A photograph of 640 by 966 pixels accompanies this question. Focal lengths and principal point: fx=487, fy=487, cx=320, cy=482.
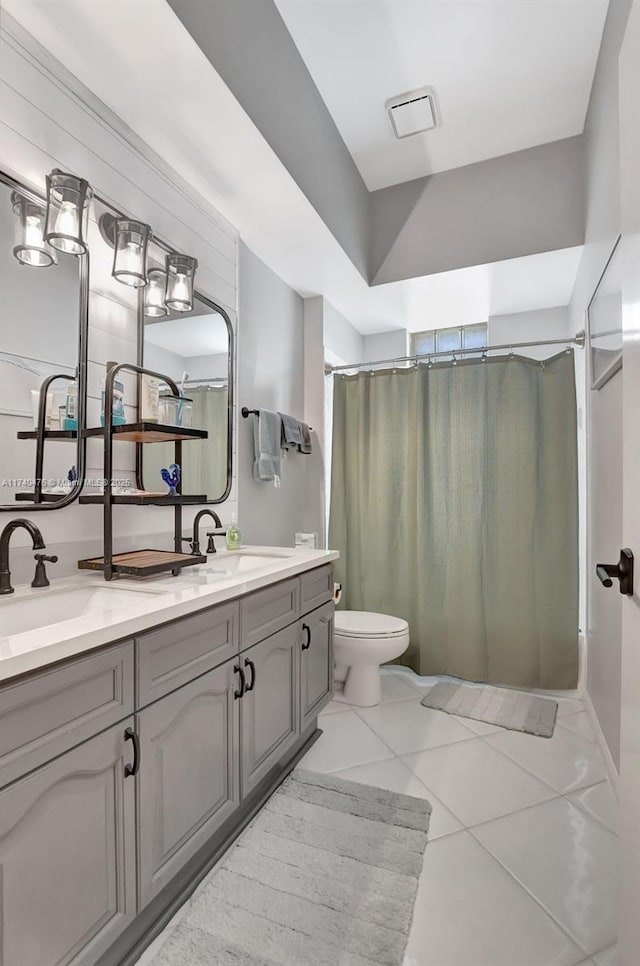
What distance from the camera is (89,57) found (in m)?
1.41

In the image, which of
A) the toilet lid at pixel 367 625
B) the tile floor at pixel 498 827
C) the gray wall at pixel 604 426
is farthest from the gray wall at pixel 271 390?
the gray wall at pixel 604 426

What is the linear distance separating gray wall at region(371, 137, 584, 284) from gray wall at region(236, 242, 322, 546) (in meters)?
0.64

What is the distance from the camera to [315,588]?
2.01 metres

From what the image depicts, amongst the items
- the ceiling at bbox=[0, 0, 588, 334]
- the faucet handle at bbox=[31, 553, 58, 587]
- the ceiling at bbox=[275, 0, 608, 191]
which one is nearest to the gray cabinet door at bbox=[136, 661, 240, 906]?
the faucet handle at bbox=[31, 553, 58, 587]

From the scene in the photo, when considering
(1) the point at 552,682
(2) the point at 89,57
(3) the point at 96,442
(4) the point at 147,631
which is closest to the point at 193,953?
(4) the point at 147,631

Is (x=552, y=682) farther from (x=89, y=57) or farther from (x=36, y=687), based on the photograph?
(x=89, y=57)

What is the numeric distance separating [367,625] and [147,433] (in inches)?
59.5

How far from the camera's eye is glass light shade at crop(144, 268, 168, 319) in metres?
1.78

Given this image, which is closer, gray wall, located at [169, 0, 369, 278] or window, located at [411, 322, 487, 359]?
gray wall, located at [169, 0, 369, 278]

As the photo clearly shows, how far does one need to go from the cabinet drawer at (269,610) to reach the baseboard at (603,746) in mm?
1149

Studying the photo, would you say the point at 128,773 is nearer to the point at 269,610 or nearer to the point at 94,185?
the point at 269,610

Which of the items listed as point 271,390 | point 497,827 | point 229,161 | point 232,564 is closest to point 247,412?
point 271,390

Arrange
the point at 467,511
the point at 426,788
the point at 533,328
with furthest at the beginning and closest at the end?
the point at 533,328, the point at 467,511, the point at 426,788

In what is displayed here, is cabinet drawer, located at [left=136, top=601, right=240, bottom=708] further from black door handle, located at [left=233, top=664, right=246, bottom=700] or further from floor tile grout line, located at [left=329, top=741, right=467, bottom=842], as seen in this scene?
floor tile grout line, located at [left=329, top=741, right=467, bottom=842]
